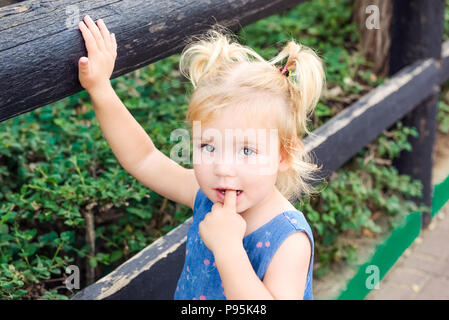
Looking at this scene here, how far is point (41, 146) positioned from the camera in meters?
2.77

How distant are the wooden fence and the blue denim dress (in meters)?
0.39

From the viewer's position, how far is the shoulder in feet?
4.72

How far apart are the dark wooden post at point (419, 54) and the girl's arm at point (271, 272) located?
8.73 ft

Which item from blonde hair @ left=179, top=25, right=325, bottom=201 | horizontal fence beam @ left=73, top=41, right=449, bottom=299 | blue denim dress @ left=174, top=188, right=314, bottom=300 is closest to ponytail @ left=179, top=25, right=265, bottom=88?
blonde hair @ left=179, top=25, right=325, bottom=201

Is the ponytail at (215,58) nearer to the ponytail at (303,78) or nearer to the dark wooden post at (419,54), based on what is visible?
the ponytail at (303,78)

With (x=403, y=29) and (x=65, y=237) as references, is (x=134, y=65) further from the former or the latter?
(x=403, y=29)

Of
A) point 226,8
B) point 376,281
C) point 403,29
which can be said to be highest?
point 403,29

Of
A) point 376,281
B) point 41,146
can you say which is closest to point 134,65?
point 41,146

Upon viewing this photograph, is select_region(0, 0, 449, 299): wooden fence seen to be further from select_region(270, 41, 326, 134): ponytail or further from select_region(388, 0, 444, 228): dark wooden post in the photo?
select_region(270, 41, 326, 134): ponytail

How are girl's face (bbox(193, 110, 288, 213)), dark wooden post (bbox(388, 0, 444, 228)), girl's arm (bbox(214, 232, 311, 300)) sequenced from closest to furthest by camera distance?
girl's arm (bbox(214, 232, 311, 300)) → girl's face (bbox(193, 110, 288, 213)) → dark wooden post (bbox(388, 0, 444, 228))

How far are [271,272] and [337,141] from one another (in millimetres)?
1714

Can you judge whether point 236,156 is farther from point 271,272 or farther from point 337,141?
point 337,141

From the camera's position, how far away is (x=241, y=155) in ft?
4.80

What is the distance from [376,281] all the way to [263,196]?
6.93 ft
